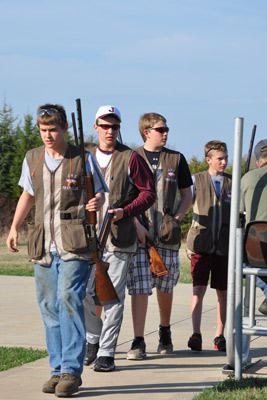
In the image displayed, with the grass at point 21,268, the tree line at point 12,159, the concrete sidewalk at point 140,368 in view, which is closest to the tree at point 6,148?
the tree line at point 12,159

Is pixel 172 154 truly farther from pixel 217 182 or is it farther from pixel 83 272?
pixel 83 272

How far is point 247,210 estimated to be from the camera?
6.54 metres

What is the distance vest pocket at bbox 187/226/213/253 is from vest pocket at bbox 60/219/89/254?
237 centimetres

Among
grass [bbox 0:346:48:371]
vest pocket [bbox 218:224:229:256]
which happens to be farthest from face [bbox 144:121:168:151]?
grass [bbox 0:346:48:371]

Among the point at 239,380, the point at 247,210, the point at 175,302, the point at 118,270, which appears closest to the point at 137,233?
the point at 118,270

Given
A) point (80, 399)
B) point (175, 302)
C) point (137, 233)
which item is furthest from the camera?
point (175, 302)

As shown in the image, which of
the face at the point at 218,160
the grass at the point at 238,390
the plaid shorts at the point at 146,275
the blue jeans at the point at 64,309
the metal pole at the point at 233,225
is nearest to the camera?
the grass at the point at 238,390

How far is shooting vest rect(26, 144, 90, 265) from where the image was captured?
5.78 m

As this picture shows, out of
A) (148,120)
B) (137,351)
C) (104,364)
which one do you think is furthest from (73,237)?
(148,120)

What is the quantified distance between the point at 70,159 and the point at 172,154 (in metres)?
2.03

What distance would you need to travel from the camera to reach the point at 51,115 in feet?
19.2

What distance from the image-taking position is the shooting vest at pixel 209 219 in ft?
26.1

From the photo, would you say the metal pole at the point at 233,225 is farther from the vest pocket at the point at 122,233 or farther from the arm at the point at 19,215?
the arm at the point at 19,215

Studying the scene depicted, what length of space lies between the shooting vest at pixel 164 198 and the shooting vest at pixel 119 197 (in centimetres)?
70
